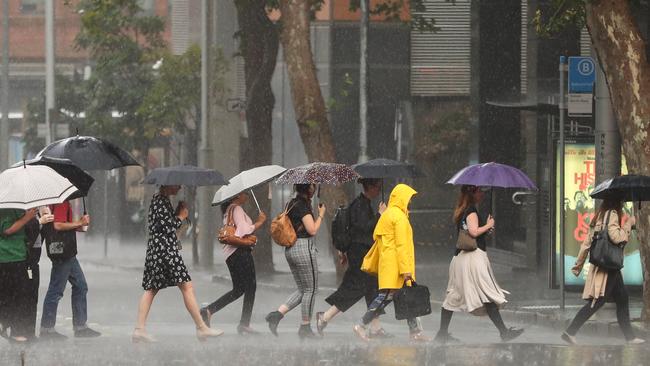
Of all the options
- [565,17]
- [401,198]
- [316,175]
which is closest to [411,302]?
[401,198]

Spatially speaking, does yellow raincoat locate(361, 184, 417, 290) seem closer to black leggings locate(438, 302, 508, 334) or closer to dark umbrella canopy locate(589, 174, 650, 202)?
black leggings locate(438, 302, 508, 334)

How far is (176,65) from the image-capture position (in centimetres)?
3675

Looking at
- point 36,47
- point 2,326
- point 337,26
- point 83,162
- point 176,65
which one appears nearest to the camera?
point 2,326

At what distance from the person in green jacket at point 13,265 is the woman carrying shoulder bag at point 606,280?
198 inches

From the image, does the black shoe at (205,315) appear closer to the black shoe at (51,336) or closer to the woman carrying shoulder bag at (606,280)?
the black shoe at (51,336)

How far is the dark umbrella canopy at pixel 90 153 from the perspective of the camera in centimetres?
1655

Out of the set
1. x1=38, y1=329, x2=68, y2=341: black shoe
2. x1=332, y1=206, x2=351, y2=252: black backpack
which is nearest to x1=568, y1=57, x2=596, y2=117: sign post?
x1=332, y1=206, x2=351, y2=252: black backpack

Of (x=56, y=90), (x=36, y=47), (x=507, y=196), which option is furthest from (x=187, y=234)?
(x=36, y=47)

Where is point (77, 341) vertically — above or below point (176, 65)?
below

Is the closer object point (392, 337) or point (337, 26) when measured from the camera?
point (392, 337)

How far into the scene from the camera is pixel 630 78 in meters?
17.3

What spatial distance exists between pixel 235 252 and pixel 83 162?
1732 mm

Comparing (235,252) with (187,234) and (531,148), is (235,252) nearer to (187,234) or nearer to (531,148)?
(531,148)

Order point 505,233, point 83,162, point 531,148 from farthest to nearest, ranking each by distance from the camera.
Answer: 1. point 505,233
2. point 531,148
3. point 83,162
